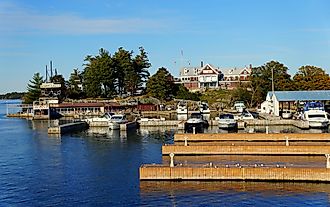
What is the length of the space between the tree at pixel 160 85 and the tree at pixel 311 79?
2594 cm

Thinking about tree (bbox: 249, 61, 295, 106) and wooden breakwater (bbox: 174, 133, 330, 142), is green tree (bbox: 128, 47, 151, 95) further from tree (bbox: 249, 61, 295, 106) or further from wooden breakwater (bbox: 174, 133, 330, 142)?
wooden breakwater (bbox: 174, 133, 330, 142)

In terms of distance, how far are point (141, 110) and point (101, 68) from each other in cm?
1630

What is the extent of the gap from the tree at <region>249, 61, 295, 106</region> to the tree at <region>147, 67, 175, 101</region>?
1735 cm

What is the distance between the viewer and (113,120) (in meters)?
62.7

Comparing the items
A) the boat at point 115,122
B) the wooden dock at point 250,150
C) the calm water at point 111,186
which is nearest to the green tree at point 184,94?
the boat at point 115,122

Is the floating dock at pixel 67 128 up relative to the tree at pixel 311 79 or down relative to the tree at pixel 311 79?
down

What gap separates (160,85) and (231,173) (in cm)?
7483

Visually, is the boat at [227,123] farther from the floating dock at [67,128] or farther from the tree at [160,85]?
the tree at [160,85]

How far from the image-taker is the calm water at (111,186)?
22922 millimetres

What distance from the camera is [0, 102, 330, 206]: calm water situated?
75.2 feet

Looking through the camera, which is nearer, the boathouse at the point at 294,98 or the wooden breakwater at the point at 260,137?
the wooden breakwater at the point at 260,137

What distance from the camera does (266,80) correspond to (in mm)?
98688

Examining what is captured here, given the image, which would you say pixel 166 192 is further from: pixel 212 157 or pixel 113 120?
pixel 113 120

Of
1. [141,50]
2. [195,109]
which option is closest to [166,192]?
[195,109]
